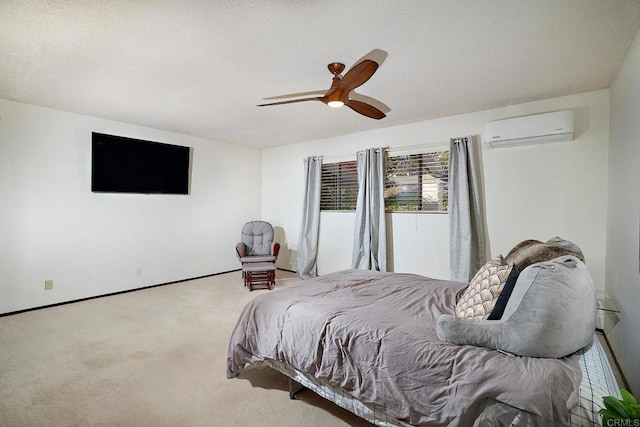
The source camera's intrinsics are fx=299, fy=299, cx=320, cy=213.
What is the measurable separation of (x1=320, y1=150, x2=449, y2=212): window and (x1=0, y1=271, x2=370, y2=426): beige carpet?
8.68ft

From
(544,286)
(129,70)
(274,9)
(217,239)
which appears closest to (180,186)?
(217,239)

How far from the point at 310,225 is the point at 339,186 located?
0.88m

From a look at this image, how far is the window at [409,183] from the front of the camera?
4113mm

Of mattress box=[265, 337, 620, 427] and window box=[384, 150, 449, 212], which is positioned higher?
window box=[384, 150, 449, 212]

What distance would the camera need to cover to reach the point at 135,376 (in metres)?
2.29

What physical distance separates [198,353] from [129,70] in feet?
8.57

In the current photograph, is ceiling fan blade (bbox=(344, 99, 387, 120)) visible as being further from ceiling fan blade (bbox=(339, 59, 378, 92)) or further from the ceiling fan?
ceiling fan blade (bbox=(339, 59, 378, 92))

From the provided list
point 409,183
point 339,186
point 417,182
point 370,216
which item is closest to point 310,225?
point 339,186

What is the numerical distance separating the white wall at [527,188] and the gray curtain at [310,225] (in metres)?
0.67

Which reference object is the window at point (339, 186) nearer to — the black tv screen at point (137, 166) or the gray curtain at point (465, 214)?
the gray curtain at point (465, 214)

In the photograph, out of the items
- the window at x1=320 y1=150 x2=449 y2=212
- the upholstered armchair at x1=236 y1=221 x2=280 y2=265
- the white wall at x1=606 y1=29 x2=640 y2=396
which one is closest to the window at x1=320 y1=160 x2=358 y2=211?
the window at x1=320 y1=150 x2=449 y2=212

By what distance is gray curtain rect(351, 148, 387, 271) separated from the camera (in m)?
4.46

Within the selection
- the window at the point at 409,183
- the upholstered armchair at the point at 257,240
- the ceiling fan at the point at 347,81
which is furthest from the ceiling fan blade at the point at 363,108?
the upholstered armchair at the point at 257,240

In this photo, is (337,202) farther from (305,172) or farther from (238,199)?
(238,199)
